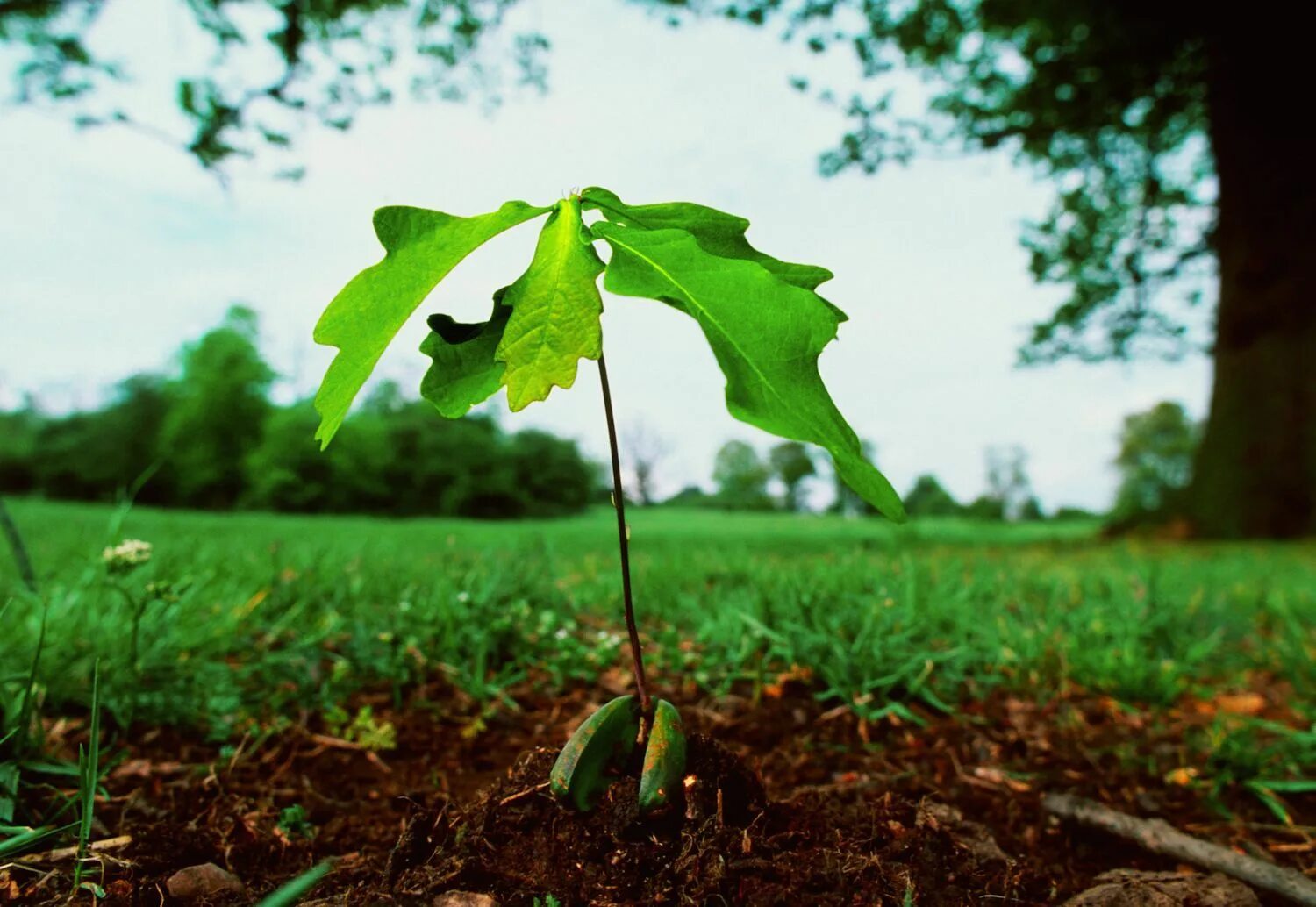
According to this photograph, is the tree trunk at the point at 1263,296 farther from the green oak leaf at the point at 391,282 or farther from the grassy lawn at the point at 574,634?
the green oak leaf at the point at 391,282

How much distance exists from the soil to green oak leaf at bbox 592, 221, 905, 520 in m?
0.53

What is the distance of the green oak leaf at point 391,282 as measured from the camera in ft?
3.05

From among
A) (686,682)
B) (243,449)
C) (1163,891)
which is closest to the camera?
(1163,891)

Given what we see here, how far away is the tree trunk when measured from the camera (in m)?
9.61

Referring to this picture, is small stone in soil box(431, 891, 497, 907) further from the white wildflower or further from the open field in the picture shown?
the white wildflower

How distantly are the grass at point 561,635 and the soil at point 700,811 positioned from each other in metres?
0.09

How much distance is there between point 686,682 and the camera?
86.8 inches

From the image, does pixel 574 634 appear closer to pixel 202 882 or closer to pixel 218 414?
pixel 202 882

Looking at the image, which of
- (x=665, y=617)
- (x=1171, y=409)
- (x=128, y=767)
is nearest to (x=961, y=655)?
(x=665, y=617)

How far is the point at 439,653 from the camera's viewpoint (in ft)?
7.48

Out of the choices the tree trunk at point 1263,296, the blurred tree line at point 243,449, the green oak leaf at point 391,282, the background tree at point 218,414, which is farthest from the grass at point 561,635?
the background tree at point 218,414

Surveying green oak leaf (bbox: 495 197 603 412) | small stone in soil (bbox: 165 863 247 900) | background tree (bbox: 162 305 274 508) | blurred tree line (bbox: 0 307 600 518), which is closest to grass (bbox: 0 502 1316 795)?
small stone in soil (bbox: 165 863 247 900)

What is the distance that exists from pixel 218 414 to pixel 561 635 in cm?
3120

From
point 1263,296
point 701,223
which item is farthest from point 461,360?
point 1263,296
